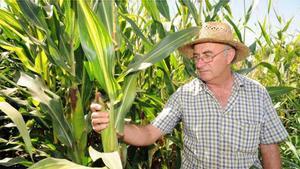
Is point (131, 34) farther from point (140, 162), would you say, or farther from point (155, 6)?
point (140, 162)

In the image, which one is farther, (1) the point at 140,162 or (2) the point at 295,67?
(2) the point at 295,67

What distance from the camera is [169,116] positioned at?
1505 millimetres

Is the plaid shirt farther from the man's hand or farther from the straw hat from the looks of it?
the man's hand

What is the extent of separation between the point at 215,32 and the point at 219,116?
321mm

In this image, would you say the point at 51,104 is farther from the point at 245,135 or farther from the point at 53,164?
the point at 245,135

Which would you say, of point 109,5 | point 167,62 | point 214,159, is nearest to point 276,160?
point 214,159

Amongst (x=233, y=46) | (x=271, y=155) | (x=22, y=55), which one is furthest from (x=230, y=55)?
(x=22, y=55)

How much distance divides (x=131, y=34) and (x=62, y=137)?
0.80m

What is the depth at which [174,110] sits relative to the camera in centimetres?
152

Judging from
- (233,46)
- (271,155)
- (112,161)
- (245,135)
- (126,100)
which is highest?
(233,46)

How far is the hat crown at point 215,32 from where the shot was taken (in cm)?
146

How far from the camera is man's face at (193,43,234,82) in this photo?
1432mm

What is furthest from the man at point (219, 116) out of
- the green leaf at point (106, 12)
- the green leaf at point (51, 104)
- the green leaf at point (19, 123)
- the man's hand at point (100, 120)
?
the green leaf at point (19, 123)

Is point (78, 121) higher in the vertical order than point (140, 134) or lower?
higher
